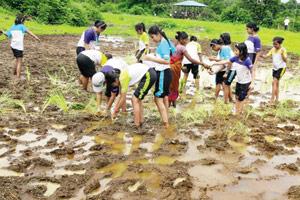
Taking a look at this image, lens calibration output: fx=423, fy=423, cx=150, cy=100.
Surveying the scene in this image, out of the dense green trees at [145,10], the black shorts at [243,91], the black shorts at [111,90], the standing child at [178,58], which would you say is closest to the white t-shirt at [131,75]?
the black shorts at [111,90]

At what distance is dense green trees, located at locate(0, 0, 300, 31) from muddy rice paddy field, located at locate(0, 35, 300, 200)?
19.1m

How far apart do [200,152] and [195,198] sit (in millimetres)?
1615

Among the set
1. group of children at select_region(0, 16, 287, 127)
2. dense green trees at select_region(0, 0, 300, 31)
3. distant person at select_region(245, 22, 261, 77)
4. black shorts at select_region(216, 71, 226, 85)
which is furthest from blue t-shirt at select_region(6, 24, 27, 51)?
dense green trees at select_region(0, 0, 300, 31)

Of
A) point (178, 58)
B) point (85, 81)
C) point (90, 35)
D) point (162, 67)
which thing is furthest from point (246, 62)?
point (90, 35)

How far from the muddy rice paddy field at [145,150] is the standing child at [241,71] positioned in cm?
36

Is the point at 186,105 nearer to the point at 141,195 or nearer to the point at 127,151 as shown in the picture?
the point at 127,151

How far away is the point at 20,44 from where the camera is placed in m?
10.8

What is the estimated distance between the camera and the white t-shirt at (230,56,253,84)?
7.89 metres

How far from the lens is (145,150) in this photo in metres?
6.34

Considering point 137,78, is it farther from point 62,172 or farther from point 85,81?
point 85,81

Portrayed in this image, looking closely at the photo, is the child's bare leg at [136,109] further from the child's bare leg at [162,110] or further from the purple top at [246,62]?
the purple top at [246,62]

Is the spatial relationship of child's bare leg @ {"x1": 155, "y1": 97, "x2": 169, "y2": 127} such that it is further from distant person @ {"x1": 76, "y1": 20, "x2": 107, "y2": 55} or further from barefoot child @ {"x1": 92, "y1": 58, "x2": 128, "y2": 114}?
distant person @ {"x1": 76, "y1": 20, "x2": 107, "y2": 55}

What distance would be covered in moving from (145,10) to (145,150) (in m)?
39.9

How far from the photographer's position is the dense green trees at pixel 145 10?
→ 28.0 meters
